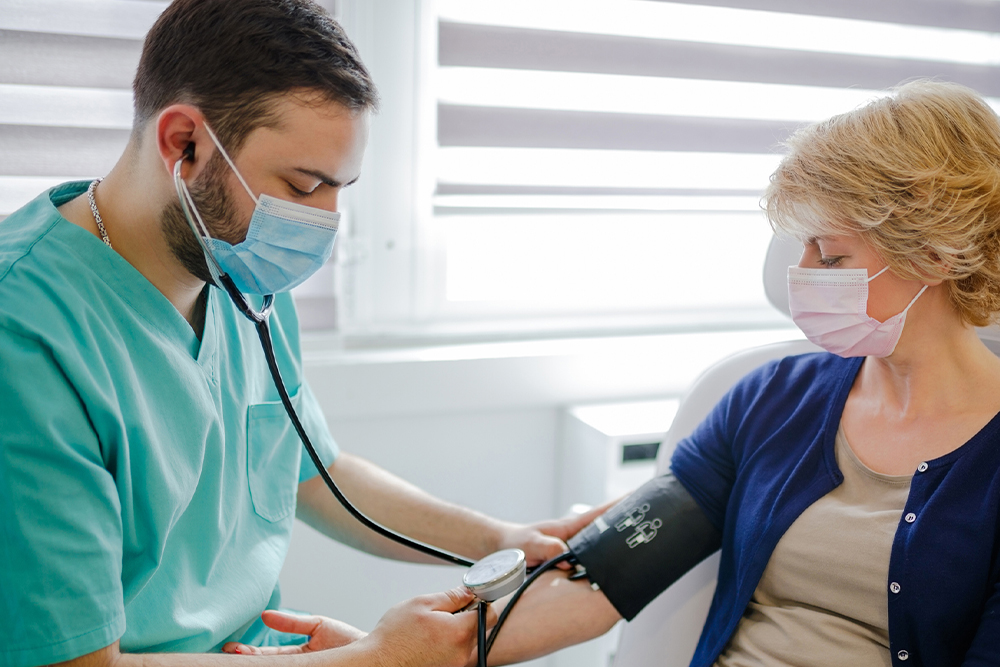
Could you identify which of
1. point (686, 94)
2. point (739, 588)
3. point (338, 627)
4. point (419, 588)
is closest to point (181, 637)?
point (338, 627)

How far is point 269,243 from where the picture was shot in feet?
3.24

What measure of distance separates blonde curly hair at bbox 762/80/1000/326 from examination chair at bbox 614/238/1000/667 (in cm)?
18

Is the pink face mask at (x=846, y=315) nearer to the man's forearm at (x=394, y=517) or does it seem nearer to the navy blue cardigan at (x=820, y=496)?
the navy blue cardigan at (x=820, y=496)

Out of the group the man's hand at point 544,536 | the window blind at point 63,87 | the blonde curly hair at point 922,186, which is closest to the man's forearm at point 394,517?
the man's hand at point 544,536

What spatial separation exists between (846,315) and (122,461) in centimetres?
93

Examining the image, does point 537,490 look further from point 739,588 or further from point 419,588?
point 739,588

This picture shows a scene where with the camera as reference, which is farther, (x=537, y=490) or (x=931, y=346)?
(x=537, y=490)

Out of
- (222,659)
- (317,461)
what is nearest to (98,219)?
(317,461)

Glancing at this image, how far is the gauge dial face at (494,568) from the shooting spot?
103 cm

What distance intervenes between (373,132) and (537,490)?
95 cm

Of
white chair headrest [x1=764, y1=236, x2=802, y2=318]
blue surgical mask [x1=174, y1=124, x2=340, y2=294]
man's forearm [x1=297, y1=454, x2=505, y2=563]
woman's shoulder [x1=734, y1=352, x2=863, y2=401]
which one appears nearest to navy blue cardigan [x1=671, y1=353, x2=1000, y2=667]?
woman's shoulder [x1=734, y1=352, x2=863, y2=401]

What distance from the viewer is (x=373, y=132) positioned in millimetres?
1754

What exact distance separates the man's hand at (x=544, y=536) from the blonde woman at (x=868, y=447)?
7 centimetres

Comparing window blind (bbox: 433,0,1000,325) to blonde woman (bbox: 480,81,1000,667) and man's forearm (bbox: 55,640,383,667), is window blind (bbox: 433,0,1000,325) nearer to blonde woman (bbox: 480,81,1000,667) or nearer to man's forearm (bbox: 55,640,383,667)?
blonde woman (bbox: 480,81,1000,667)
